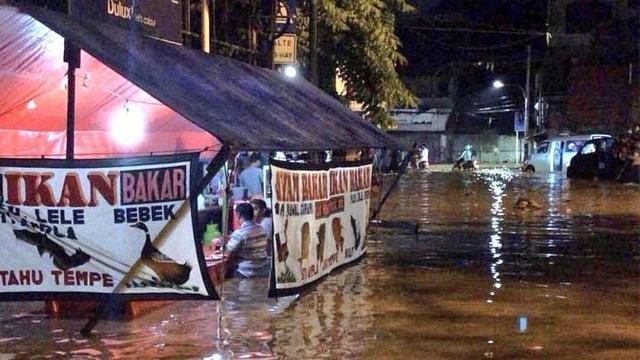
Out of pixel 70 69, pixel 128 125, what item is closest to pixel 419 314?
pixel 70 69

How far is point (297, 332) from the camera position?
8844mm

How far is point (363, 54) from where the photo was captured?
21.0 metres

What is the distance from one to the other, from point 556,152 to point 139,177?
38.0 meters

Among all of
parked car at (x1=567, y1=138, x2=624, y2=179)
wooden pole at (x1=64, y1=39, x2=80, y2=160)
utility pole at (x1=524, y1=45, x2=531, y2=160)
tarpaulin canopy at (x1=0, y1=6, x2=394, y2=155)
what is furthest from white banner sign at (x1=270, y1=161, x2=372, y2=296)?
utility pole at (x1=524, y1=45, x2=531, y2=160)

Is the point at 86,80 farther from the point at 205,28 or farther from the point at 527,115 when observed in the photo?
the point at 527,115

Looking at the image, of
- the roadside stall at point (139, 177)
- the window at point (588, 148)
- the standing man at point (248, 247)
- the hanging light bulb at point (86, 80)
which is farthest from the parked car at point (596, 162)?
the hanging light bulb at point (86, 80)

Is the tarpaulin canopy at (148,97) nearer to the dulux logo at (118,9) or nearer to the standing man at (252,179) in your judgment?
the dulux logo at (118,9)

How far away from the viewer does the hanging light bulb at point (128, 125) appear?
12.1m

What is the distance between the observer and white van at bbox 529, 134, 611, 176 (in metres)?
41.4

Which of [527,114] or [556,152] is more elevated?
[527,114]

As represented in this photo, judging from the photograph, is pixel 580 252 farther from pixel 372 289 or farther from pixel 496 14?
pixel 496 14

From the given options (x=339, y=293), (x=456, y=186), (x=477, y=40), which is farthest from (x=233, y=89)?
(x=477, y=40)

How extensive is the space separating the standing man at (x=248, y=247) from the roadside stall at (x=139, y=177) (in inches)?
25.6

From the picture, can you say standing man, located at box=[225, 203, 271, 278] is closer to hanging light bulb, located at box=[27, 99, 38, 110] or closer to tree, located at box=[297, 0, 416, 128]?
hanging light bulb, located at box=[27, 99, 38, 110]
